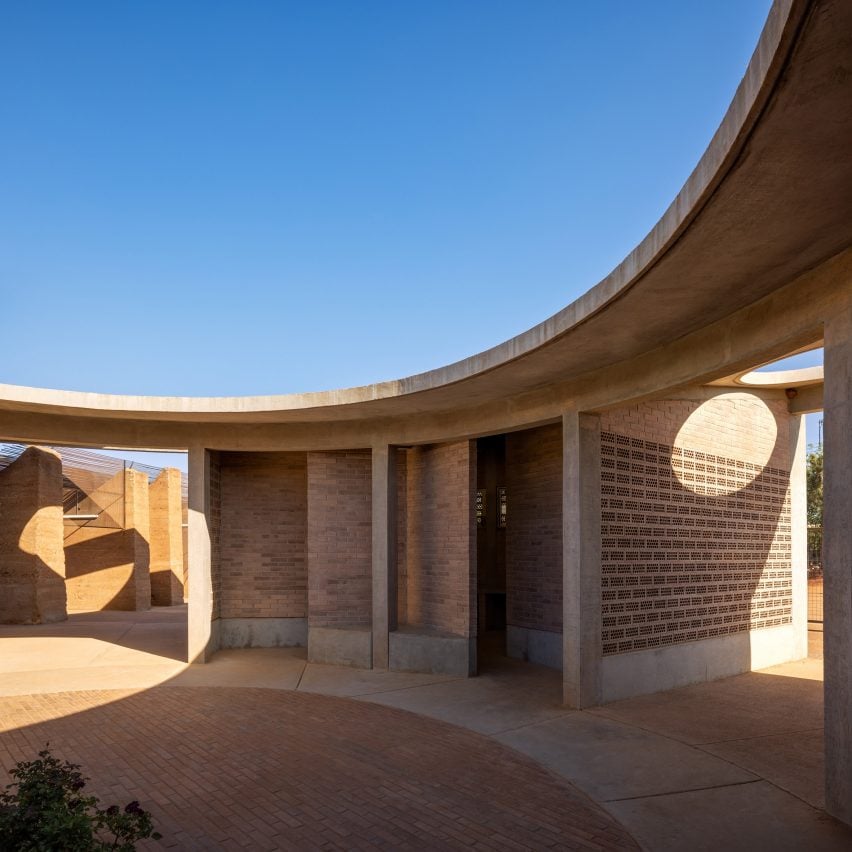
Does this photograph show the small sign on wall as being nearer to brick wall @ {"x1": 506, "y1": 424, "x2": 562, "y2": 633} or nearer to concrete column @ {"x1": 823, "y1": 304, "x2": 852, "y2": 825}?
brick wall @ {"x1": 506, "y1": 424, "x2": 562, "y2": 633}

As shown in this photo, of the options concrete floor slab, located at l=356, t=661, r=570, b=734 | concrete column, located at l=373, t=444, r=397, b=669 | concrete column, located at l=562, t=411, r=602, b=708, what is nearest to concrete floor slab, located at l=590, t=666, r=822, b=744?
concrete column, located at l=562, t=411, r=602, b=708

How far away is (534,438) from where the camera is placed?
1224 cm

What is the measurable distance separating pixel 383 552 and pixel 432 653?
1.81 m

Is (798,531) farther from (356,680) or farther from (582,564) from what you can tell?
(356,680)

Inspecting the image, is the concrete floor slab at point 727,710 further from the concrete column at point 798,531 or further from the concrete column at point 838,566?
the concrete column at point 838,566

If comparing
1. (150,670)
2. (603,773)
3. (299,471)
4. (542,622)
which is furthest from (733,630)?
(150,670)

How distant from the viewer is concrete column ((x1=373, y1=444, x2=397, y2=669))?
1123cm

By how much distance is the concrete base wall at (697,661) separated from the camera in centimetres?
909

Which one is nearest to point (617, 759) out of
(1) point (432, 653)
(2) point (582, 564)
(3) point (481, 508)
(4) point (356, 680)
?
(2) point (582, 564)

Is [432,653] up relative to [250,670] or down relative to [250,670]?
up

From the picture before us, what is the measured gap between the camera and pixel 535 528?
11.9 meters

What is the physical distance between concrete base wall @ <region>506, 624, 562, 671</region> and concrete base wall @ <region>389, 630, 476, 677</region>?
1498mm

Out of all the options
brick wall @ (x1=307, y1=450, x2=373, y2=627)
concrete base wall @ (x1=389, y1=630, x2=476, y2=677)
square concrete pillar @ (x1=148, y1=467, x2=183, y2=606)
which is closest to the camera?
concrete base wall @ (x1=389, y1=630, x2=476, y2=677)

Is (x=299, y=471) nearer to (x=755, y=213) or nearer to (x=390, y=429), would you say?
(x=390, y=429)
